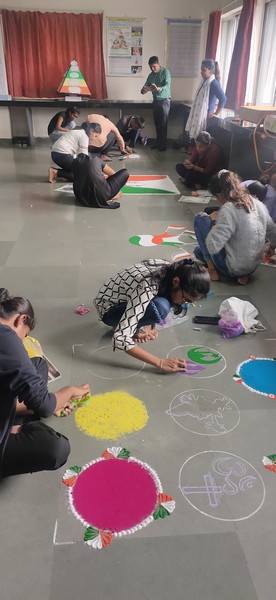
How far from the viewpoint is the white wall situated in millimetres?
7484

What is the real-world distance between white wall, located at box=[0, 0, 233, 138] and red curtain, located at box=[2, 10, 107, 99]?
0.48 ft

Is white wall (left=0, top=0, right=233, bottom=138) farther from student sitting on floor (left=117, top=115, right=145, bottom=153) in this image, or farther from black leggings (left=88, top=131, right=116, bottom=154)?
black leggings (left=88, top=131, right=116, bottom=154)

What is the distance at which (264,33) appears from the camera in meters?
5.85

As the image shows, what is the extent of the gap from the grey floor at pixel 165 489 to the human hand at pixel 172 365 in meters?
0.05

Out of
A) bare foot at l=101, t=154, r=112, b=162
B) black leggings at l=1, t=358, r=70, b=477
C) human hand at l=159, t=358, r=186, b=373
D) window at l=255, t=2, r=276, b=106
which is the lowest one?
bare foot at l=101, t=154, r=112, b=162

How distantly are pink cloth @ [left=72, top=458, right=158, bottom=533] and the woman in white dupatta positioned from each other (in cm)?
569

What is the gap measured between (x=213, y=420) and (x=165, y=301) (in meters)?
0.56

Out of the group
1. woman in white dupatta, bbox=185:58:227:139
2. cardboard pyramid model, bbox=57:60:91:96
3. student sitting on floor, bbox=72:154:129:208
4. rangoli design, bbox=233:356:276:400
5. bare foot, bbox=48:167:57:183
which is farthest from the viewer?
cardboard pyramid model, bbox=57:60:91:96

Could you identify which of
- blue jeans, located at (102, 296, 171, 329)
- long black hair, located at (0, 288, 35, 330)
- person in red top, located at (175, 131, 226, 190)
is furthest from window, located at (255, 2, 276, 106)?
long black hair, located at (0, 288, 35, 330)

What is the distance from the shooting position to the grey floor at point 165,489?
3.98 ft

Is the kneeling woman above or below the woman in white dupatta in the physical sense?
below

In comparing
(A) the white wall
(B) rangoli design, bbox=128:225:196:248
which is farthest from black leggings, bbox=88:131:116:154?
(B) rangoli design, bbox=128:225:196:248

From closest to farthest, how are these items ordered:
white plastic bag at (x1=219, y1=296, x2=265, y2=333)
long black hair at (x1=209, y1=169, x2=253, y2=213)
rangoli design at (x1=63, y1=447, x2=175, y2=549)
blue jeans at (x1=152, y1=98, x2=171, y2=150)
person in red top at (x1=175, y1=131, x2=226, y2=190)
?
rangoli design at (x1=63, y1=447, x2=175, y2=549) → white plastic bag at (x1=219, y1=296, x2=265, y2=333) → long black hair at (x1=209, y1=169, x2=253, y2=213) → person in red top at (x1=175, y1=131, x2=226, y2=190) → blue jeans at (x1=152, y1=98, x2=171, y2=150)

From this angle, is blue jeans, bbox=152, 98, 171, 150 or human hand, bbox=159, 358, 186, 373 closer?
human hand, bbox=159, 358, 186, 373
